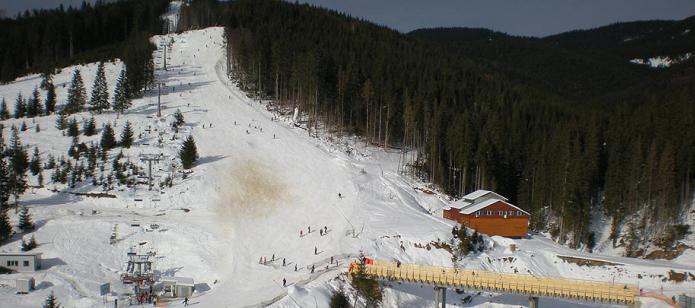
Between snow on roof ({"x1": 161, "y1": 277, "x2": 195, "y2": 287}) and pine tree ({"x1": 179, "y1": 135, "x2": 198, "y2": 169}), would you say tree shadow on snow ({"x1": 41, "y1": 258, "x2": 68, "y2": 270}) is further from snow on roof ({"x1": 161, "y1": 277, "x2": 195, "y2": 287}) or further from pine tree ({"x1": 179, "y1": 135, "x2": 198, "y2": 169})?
pine tree ({"x1": 179, "y1": 135, "x2": 198, "y2": 169})

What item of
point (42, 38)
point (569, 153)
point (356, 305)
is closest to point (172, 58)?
point (42, 38)

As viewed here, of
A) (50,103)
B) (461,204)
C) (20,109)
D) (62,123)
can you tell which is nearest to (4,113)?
(20,109)

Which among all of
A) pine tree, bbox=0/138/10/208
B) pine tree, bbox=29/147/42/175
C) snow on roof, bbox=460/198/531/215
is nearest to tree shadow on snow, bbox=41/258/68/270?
pine tree, bbox=0/138/10/208

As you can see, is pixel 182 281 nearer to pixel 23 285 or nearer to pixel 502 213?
pixel 23 285

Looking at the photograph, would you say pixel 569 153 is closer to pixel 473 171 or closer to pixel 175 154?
pixel 473 171

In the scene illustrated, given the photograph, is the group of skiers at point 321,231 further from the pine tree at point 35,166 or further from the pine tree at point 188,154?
the pine tree at point 35,166
